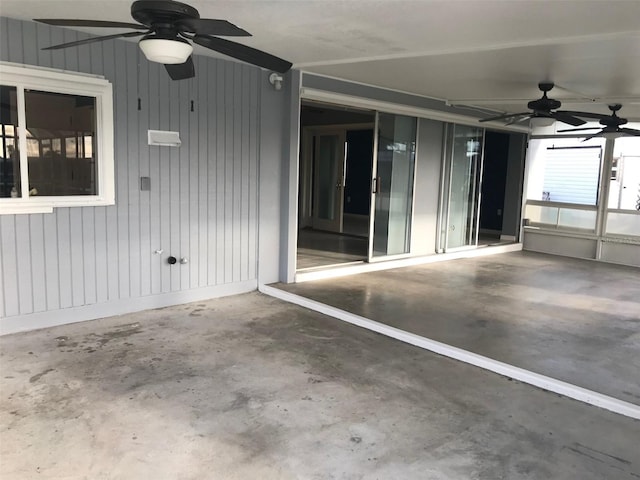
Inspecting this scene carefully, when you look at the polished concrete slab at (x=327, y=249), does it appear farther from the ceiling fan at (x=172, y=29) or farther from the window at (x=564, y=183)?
the ceiling fan at (x=172, y=29)

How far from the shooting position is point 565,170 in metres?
8.83

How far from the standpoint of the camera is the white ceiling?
3297 millimetres

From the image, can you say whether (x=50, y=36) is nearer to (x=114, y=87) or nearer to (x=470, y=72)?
(x=114, y=87)

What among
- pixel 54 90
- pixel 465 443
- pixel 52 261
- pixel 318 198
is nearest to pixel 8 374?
pixel 52 261

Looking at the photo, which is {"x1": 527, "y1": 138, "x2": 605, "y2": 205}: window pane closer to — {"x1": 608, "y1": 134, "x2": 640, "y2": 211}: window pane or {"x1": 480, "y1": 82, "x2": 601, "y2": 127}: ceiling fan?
{"x1": 608, "y1": 134, "x2": 640, "y2": 211}: window pane

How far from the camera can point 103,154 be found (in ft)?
14.4

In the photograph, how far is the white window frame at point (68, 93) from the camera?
390 cm

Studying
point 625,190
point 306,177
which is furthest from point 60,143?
point 625,190

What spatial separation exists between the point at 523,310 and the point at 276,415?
3188 millimetres

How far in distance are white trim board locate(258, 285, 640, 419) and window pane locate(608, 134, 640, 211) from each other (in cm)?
584

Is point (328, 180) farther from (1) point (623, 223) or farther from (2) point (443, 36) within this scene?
(2) point (443, 36)

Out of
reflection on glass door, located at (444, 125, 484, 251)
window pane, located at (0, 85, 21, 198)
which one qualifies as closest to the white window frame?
window pane, located at (0, 85, 21, 198)

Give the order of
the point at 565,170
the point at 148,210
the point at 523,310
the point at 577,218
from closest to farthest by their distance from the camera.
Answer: the point at 148,210 < the point at 523,310 < the point at 577,218 < the point at 565,170

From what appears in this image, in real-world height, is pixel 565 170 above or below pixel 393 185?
above
